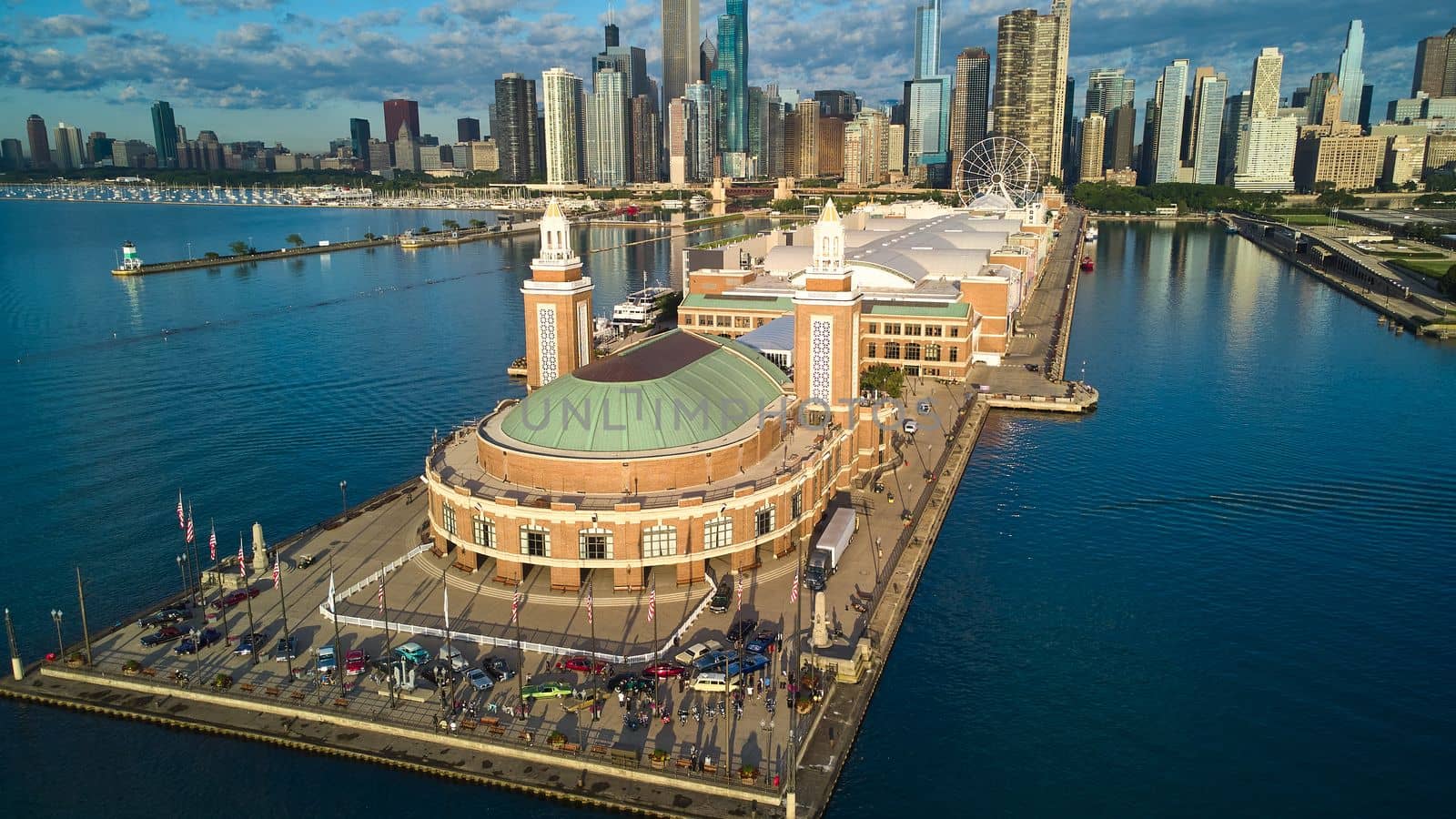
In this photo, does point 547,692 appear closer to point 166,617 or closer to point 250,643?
point 250,643

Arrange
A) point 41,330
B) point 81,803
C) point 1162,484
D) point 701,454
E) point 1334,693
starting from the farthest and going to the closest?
point 41,330, point 1162,484, point 701,454, point 1334,693, point 81,803

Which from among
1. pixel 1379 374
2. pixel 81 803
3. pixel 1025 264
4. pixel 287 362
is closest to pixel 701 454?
pixel 81 803

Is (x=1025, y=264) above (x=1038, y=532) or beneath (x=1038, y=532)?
above

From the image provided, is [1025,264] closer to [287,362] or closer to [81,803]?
[287,362]

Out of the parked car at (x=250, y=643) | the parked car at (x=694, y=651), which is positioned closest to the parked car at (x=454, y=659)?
the parked car at (x=250, y=643)

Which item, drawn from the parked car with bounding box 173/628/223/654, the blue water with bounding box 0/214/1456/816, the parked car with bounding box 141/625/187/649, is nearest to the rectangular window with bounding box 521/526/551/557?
the blue water with bounding box 0/214/1456/816

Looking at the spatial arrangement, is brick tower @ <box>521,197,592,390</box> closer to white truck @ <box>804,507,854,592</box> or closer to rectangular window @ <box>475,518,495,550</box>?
rectangular window @ <box>475,518,495,550</box>

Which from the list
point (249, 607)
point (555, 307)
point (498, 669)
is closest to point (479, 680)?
point (498, 669)
